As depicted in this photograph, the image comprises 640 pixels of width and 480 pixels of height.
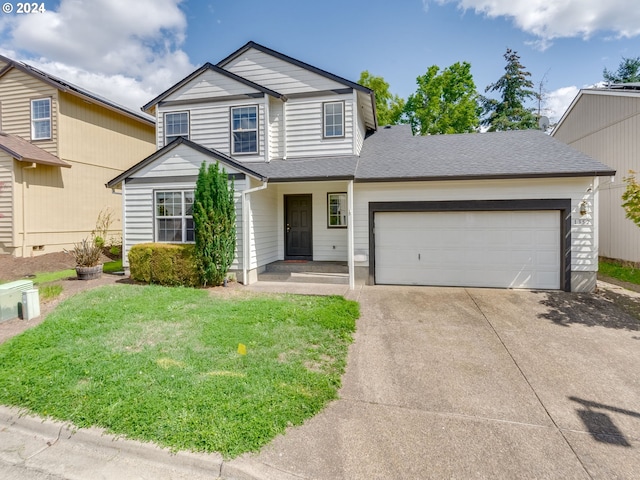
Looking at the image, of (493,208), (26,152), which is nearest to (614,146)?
(493,208)

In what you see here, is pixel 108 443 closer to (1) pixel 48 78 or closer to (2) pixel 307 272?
(2) pixel 307 272

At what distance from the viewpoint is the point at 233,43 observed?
11547 mm

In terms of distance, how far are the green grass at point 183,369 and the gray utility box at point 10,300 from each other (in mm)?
784

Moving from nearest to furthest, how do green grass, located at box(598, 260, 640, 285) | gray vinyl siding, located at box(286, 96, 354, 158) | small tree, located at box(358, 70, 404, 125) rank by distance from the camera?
green grass, located at box(598, 260, 640, 285)
gray vinyl siding, located at box(286, 96, 354, 158)
small tree, located at box(358, 70, 404, 125)

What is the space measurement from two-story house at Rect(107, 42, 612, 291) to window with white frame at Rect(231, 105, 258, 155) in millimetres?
36

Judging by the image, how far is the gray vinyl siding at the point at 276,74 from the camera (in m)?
10.6

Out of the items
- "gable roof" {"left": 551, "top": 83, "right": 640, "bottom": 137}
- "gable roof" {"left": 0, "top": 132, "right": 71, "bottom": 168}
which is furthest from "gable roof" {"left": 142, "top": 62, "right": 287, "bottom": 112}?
"gable roof" {"left": 551, "top": 83, "right": 640, "bottom": 137}

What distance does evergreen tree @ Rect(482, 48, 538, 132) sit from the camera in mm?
25781

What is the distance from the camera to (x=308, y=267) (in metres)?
10.0

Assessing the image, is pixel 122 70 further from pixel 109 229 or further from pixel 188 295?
pixel 188 295

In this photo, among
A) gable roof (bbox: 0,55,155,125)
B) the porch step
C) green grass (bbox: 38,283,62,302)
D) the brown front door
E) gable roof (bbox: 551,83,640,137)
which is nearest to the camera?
green grass (bbox: 38,283,62,302)

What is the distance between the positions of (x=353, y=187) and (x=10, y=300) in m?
7.88

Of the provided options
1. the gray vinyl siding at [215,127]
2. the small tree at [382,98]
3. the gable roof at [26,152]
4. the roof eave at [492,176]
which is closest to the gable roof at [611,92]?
the roof eave at [492,176]

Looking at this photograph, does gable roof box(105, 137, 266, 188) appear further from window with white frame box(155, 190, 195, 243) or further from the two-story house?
window with white frame box(155, 190, 195, 243)
